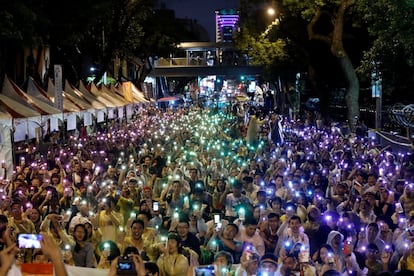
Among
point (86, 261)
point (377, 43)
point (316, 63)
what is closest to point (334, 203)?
point (86, 261)

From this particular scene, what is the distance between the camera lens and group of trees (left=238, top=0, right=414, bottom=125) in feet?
61.6

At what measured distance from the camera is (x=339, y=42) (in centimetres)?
2617

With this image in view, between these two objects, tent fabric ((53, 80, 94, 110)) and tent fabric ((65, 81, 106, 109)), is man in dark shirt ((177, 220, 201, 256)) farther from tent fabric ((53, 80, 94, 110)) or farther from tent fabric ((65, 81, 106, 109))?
tent fabric ((65, 81, 106, 109))

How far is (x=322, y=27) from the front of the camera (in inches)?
1335

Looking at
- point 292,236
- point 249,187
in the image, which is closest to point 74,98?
point 249,187

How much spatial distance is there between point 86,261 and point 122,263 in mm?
3138

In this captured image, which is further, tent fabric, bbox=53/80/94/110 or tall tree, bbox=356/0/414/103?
tent fabric, bbox=53/80/94/110

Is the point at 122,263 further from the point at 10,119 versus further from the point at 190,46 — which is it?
the point at 190,46

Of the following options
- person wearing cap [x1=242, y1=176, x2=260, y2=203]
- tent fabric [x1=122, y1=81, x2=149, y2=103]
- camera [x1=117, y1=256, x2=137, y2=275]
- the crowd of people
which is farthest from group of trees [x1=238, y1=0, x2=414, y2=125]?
camera [x1=117, y1=256, x2=137, y2=275]

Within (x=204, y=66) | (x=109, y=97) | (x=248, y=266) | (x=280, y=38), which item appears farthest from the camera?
(x=204, y=66)

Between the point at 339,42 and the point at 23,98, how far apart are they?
39.6ft

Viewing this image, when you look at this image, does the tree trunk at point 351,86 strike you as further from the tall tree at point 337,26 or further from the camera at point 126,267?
the camera at point 126,267

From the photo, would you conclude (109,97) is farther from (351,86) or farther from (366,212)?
(366,212)

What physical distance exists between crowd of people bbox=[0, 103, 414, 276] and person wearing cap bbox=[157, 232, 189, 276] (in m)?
0.01
